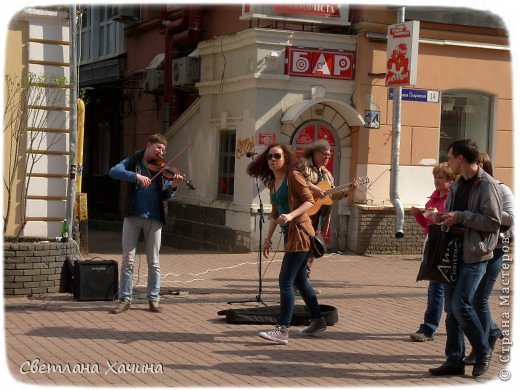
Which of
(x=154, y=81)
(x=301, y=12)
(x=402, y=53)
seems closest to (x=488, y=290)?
(x=402, y=53)

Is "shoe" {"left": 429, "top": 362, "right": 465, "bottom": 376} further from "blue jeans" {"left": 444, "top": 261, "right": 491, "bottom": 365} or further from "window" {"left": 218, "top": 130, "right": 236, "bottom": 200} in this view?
"window" {"left": 218, "top": 130, "right": 236, "bottom": 200}

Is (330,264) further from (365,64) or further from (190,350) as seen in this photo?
(190,350)

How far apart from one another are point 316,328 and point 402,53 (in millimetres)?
8078

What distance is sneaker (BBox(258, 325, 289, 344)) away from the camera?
824 centimetres

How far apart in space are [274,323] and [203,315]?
2.76 feet

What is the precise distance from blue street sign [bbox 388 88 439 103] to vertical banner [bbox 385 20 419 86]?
460 millimetres

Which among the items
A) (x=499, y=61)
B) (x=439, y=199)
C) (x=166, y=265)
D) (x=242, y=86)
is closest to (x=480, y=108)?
(x=499, y=61)

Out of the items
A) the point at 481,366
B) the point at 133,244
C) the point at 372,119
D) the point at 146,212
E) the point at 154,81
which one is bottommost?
the point at 481,366

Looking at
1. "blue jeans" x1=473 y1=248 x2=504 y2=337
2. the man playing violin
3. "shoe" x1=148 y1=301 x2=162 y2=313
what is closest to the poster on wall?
the man playing violin

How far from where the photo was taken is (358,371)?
732cm

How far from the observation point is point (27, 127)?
11.9 meters

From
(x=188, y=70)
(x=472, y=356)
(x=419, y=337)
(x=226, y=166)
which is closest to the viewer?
(x=472, y=356)

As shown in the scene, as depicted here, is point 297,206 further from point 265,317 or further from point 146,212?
point 146,212

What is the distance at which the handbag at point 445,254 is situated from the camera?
23.5 feet
